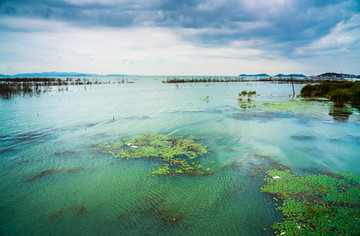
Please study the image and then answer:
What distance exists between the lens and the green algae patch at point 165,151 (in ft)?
18.4

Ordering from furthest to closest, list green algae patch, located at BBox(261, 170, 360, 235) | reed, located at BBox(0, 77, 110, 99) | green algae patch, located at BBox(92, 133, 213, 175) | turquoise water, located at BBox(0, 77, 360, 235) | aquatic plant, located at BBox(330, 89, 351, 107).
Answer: reed, located at BBox(0, 77, 110, 99) < aquatic plant, located at BBox(330, 89, 351, 107) < green algae patch, located at BBox(92, 133, 213, 175) < turquoise water, located at BBox(0, 77, 360, 235) < green algae patch, located at BBox(261, 170, 360, 235)

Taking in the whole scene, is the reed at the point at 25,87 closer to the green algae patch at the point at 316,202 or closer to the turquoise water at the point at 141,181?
the turquoise water at the point at 141,181

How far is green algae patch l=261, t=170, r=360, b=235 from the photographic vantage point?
339cm

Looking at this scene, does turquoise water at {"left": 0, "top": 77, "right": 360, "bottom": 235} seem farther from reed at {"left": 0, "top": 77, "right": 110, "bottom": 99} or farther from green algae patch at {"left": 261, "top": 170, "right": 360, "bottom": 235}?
reed at {"left": 0, "top": 77, "right": 110, "bottom": 99}

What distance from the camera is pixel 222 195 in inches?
176

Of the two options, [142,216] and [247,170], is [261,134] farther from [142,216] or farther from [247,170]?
[142,216]

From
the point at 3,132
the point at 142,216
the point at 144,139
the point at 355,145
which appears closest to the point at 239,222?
the point at 142,216

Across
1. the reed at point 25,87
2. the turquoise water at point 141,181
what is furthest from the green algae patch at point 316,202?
the reed at point 25,87

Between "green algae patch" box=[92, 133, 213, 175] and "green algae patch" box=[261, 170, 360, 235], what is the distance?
6.35 ft

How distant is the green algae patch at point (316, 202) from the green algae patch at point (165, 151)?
Result: 194cm

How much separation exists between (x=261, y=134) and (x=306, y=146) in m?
1.95

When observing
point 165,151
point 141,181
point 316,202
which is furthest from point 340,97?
point 141,181

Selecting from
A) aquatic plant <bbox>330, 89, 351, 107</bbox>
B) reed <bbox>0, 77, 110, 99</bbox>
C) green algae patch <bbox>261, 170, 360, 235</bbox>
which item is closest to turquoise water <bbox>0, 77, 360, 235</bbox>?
green algae patch <bbox>261, 170, 360, 235</bbox>

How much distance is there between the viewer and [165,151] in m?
6.88
